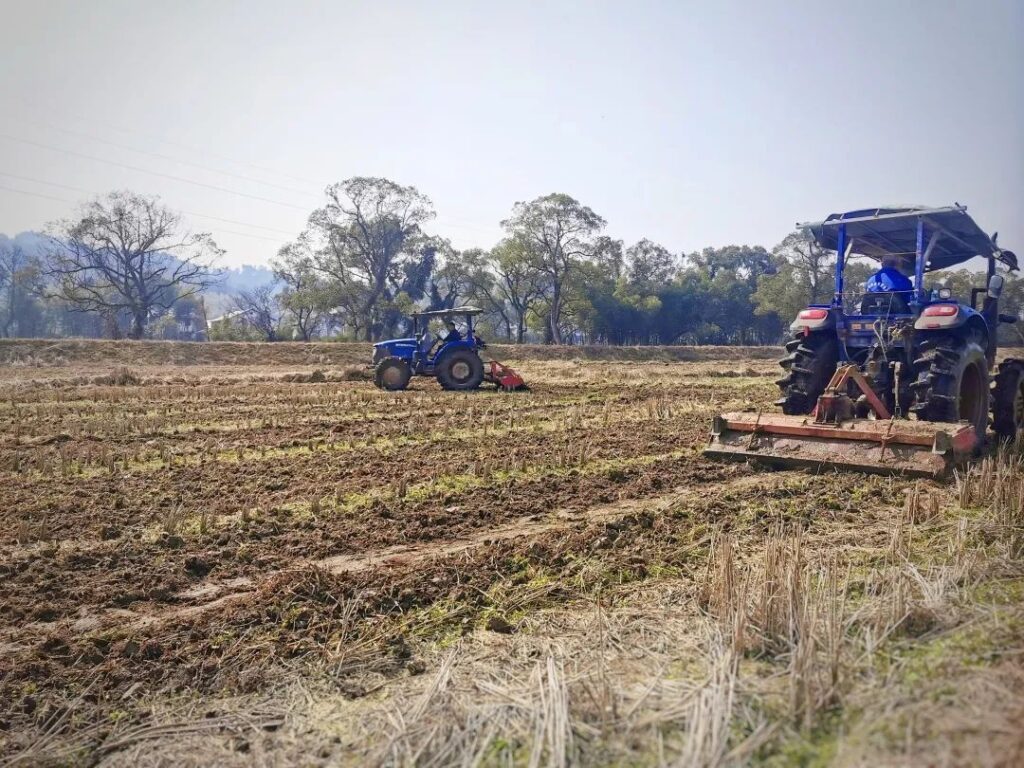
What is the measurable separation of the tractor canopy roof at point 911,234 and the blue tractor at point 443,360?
9.27m

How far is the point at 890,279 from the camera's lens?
24.9 ft

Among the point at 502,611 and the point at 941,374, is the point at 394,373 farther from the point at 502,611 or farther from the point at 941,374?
the point at 502,611

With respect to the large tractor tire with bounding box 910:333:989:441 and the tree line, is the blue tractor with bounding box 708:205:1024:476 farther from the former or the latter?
the tree line

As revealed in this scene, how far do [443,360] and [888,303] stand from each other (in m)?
10.6

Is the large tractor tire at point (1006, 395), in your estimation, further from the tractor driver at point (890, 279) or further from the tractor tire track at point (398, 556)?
the tractor tire track at point (398, 556)

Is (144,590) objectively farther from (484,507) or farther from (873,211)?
(873,211)

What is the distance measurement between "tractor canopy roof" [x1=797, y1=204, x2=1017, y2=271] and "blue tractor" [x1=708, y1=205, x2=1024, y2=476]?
0.01 meters

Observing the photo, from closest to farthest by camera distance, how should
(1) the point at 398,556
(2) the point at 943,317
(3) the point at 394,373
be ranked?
(1) the point at 398,556
(2) the point at 943,317
(3) the point at 394,373

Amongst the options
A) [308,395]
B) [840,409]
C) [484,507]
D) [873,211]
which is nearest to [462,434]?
[484,507]

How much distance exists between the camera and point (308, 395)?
50.3 ft

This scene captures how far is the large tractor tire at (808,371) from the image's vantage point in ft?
24.6

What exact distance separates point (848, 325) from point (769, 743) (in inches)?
251

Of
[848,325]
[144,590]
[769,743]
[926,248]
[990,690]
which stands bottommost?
[144,590]

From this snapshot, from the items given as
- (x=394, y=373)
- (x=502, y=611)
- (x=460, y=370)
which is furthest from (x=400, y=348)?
(x=502, y=611)
